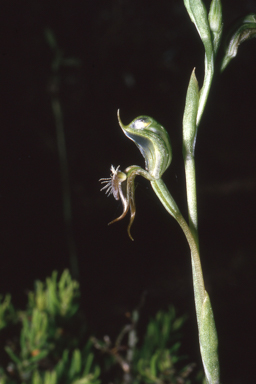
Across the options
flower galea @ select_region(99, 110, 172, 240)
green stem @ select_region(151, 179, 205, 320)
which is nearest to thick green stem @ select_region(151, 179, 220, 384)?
green stem @ select_region(151, 179, 205, 320)

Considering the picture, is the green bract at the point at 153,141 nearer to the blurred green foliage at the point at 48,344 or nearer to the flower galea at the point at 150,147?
the flower galea at the point at 150,147

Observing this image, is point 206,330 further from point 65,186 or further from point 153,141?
point 65,186

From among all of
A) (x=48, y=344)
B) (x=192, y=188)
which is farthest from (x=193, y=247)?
(x=48, y=344)

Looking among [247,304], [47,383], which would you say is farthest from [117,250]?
[47,383]

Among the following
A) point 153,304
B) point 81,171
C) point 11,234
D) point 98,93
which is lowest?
point 153,304

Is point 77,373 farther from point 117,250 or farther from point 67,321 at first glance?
point 117,250

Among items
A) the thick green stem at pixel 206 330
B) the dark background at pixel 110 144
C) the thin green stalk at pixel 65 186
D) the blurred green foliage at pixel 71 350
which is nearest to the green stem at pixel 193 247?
the thick green stem at pixel 206 330
